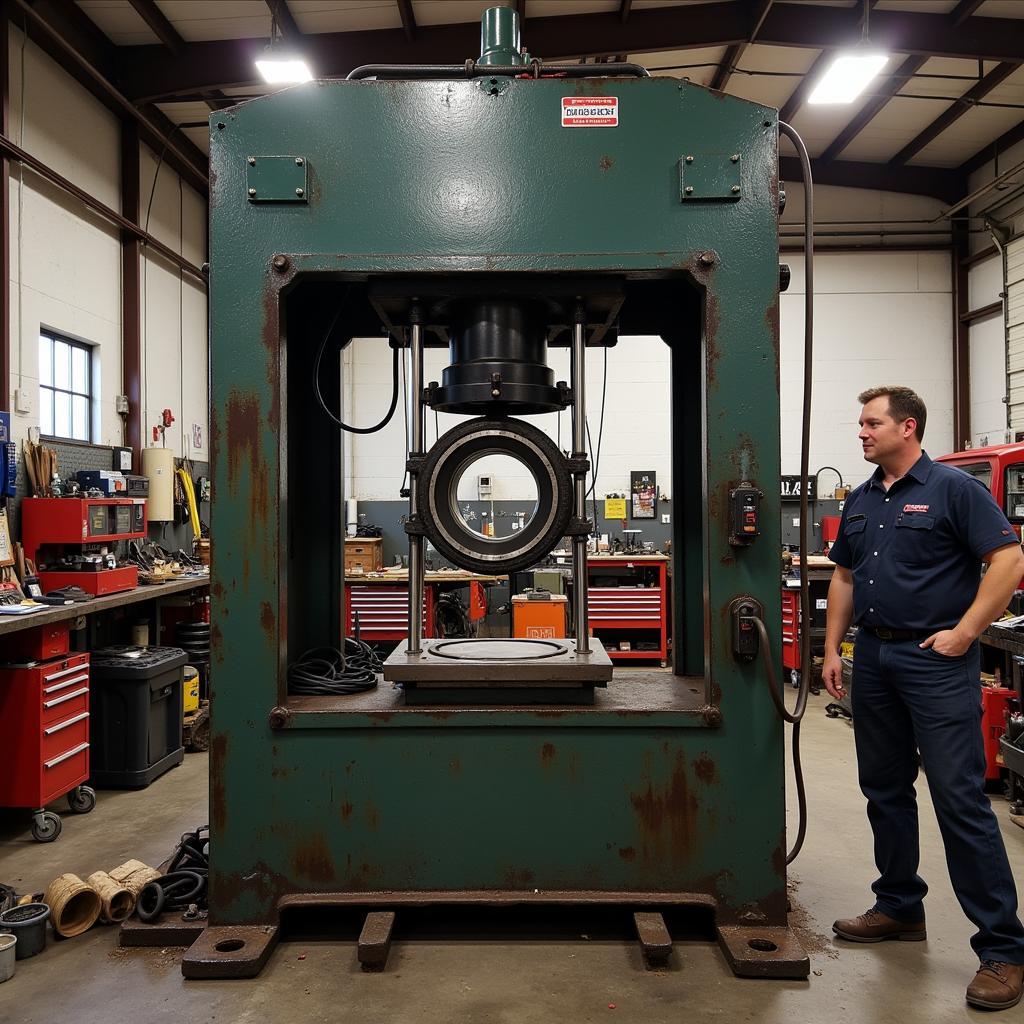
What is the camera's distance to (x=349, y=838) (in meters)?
1.86

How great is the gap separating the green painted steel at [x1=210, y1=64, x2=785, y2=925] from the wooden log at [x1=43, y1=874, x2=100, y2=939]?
0.43 meters

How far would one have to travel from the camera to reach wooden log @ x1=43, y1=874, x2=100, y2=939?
6.50 feet

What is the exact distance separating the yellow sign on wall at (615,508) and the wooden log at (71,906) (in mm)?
5010

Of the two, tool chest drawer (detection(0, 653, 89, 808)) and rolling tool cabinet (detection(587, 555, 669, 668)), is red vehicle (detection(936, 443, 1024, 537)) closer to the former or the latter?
rolling tool cabinet (detection(587, 555, 669, 668))

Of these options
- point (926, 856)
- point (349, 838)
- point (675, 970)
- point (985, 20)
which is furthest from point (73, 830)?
point (985, 20)

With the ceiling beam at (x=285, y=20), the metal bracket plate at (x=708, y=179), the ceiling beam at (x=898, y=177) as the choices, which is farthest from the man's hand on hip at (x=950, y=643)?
the ceiling beam at (x=898, y=177)

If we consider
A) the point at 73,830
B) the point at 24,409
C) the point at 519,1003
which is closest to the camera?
the point at 519,1003

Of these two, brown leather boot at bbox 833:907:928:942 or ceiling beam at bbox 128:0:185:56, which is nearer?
brown leather boot at bbox 833:907:928:942

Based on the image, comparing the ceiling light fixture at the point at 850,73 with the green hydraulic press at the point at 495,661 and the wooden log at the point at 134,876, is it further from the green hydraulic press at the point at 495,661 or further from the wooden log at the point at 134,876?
the wooden log at the point at 134,876

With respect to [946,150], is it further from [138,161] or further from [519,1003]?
[519,1003]

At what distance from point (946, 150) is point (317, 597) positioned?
6.33 m

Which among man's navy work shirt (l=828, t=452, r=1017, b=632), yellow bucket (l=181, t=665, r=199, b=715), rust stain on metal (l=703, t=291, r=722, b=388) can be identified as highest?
rust stain on metal (l=703, t=291, r=722, b=388)

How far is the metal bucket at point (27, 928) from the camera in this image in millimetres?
1904

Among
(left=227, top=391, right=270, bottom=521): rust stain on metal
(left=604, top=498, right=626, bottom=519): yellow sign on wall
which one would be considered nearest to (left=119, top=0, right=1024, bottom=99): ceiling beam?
(left=604, top=498, right=626, bottom=519): yellow sign on wall
